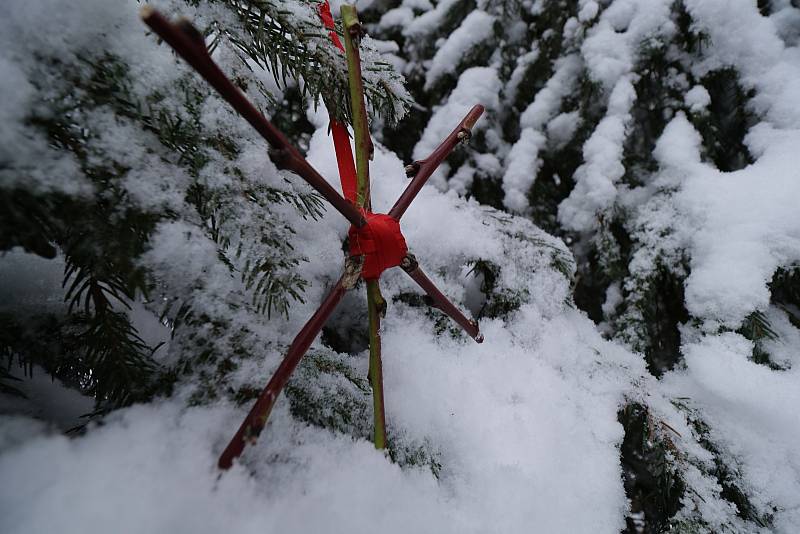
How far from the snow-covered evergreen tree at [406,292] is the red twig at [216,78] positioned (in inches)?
5.8

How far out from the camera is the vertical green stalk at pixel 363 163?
21.1 inches

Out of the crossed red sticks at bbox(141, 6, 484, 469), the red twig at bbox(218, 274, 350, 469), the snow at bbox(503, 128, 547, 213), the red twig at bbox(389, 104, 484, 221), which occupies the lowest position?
the red twig at bbox(218, 274, 350, 469)

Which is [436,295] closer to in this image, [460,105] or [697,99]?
[460,105]

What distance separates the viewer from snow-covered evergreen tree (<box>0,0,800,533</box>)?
383 millimetres

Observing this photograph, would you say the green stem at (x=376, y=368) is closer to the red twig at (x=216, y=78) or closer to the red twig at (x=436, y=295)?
the red twig at (x=436, y=295)

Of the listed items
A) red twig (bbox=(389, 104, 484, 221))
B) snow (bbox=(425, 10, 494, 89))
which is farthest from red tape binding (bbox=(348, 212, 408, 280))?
snow (bbox=(425, 10, 494, 89))

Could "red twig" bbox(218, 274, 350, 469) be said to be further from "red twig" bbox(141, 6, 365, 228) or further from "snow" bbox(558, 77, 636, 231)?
"snow" bbox(558, 77, 636, 231)

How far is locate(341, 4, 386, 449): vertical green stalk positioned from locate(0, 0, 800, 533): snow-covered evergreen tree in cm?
4

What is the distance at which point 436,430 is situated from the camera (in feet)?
2.07

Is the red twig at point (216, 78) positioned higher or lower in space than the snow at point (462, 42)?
lower

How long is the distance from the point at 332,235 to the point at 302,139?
2.17 ft

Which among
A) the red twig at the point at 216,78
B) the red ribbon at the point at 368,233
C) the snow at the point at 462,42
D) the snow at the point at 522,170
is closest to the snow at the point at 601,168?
the snow at the point at 522,170

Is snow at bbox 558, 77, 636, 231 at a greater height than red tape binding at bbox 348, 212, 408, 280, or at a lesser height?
greater

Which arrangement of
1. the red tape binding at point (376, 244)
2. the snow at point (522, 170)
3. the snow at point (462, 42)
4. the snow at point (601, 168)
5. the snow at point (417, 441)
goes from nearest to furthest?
the snow at point (417, 441) → the red tape binding at point (376, 244) → the snow at point (601, 168) → the snow at point (522, 170) → the snow at point (462, 42)
